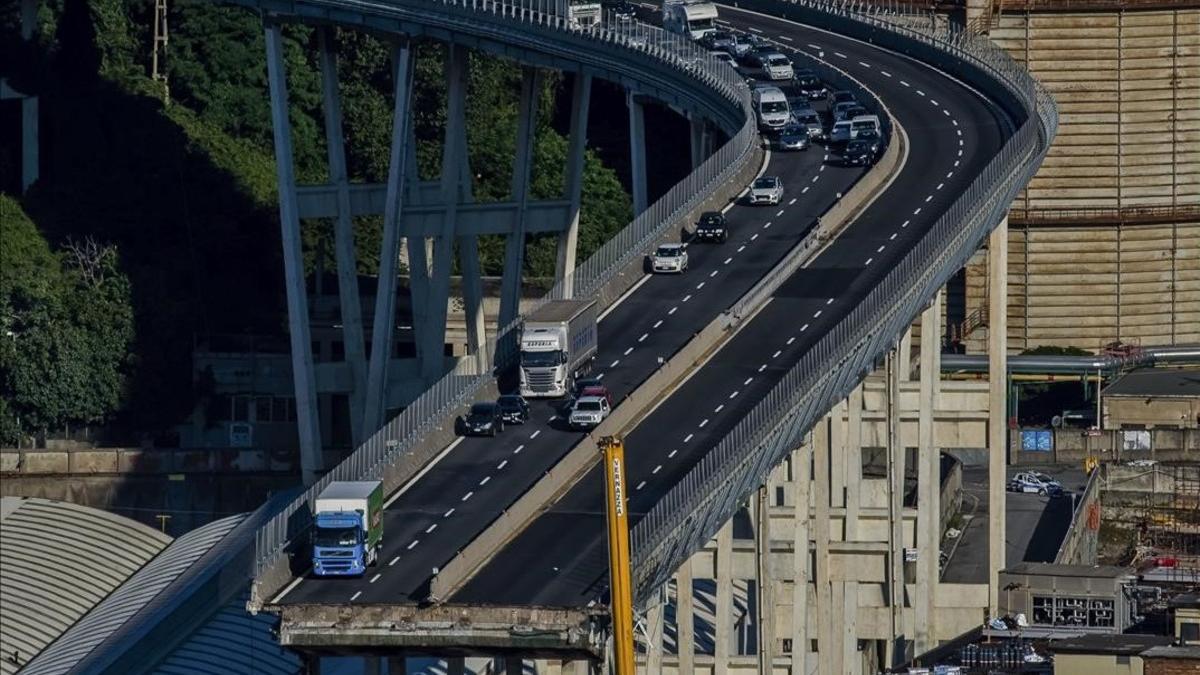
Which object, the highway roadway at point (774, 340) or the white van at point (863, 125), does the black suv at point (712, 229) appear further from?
the white van at point (863, 125)

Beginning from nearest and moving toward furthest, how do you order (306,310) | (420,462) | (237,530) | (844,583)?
1. (420,462)
2. (844,583)
3. (237,530)
4. (306,310)

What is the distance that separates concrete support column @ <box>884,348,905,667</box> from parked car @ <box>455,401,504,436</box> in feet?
59.1

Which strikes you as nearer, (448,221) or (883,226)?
(883,226)

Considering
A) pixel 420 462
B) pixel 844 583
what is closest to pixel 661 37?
pixel 844 583

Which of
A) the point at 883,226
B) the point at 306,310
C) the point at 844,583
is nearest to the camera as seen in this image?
the point at 844,583

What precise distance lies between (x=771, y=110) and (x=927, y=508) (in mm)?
29403

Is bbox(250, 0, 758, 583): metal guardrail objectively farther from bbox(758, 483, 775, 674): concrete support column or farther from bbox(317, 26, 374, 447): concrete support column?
bbox(758, 483, 775, 674): concrete support column

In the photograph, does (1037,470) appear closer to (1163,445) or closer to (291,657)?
(1163,445)

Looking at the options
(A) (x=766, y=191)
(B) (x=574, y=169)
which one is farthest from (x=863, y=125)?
(B) (x=574, y=169)

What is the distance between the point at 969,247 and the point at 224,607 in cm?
3211

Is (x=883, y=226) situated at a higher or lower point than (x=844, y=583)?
higher

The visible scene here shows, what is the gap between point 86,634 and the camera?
17525cm

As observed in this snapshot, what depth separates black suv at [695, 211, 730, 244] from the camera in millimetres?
166250

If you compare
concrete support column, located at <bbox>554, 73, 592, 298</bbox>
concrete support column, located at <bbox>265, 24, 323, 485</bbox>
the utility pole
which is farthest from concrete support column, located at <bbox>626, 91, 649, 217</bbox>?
the utility pole
